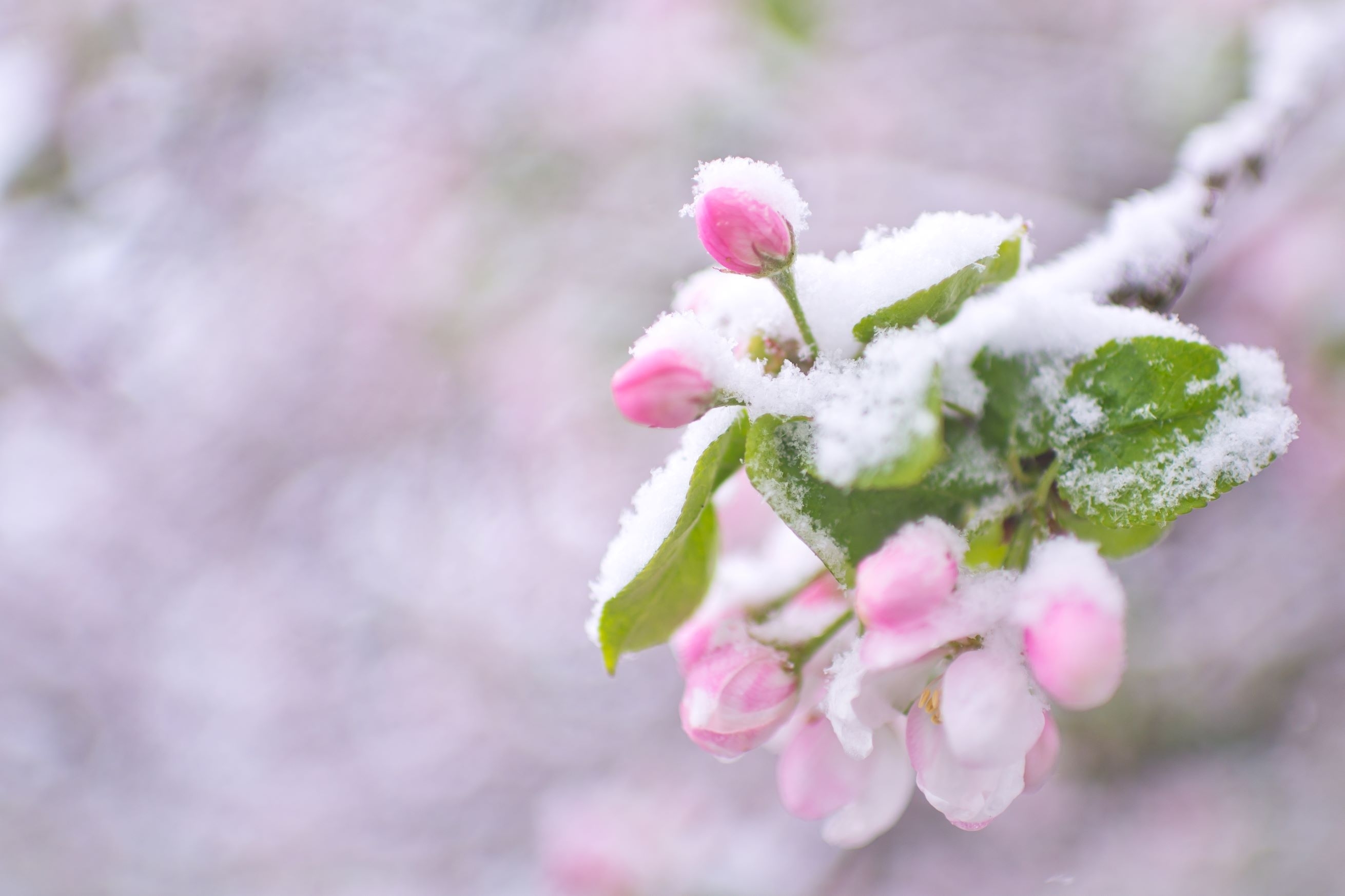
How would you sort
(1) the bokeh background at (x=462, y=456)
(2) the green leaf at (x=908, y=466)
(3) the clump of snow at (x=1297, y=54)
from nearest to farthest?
(2) the green leaf at (x=908, y=466), (3) the clump of snow at (x=1297, y=54), (1) the bokeh background at (x=462, y=456)

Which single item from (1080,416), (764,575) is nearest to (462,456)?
(764,575)

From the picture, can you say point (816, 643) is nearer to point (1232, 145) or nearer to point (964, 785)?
point (964, 785)

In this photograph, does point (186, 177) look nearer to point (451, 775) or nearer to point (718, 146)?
point (718, 146)

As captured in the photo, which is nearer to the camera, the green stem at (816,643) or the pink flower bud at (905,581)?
the pink flower bud at (905,581)

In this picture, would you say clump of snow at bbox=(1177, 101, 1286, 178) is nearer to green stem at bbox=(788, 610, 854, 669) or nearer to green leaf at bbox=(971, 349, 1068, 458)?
green leaf at bbox=(971, 349, 1068, 458)

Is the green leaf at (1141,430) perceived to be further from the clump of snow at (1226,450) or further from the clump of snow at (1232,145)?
the clump of snow at (1232,145)

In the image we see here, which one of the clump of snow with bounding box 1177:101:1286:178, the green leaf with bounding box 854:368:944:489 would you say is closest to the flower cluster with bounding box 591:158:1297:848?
the green leaf with bounding box 854:368:944:489

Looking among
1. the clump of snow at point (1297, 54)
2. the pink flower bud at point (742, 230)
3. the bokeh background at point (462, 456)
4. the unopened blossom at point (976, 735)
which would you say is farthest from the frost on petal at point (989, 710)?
the bokeh background at point (462, 456)

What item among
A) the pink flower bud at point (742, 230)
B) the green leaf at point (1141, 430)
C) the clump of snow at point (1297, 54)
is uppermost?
the clump of snow at point (1297, 54)
